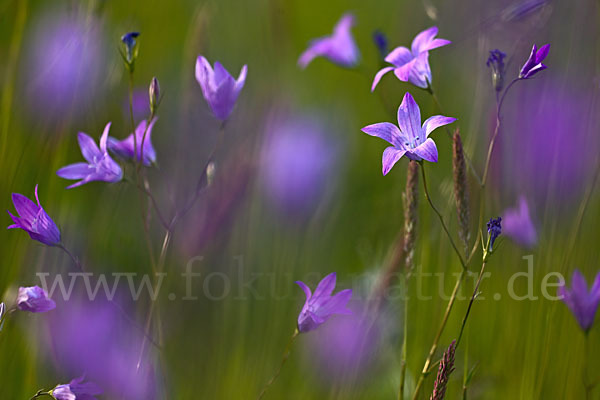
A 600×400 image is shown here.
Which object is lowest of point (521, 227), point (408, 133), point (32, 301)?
point (32, 301)

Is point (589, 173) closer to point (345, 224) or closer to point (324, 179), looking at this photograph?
point (324, 179)

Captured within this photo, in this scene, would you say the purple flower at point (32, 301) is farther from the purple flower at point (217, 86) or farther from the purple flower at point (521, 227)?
the purple flower at point (521, 227)

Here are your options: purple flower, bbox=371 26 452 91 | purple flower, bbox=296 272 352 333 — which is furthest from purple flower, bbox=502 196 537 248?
purple flower, bbox=296 272 352 333

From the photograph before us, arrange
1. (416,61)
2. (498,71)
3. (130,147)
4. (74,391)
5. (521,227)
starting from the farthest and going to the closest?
(521,227) → (130,147) → (416,61) → (498,71) → (74,391)

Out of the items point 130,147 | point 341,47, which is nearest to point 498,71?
point 130,147

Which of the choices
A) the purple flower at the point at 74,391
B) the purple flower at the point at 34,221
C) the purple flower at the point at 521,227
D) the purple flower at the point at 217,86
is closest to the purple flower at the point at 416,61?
the purple flower at the point at 217,86

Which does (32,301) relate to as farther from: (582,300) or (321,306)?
(582,300)

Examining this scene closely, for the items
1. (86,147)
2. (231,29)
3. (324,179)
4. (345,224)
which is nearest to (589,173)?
(324,179)
